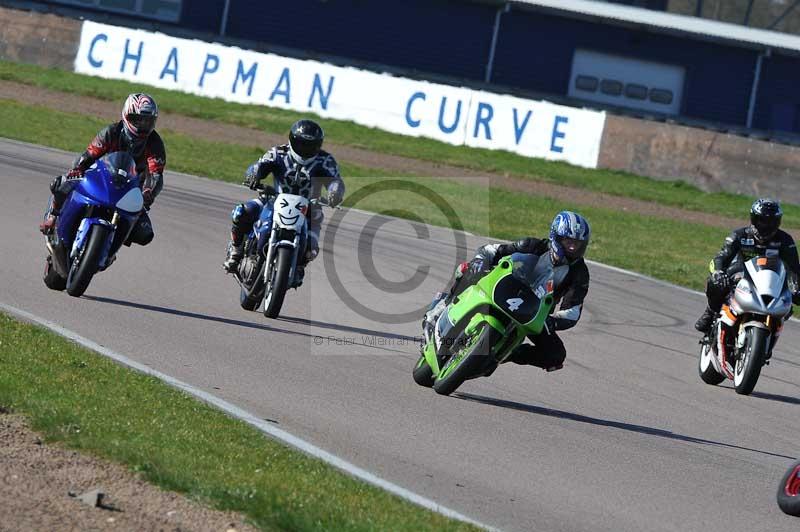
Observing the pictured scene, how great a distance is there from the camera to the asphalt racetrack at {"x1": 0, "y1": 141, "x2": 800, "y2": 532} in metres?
7.27

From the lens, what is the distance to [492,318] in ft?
28.9

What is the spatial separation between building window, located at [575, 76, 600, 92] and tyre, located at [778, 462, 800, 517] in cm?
3356

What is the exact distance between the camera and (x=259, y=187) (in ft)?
37.8

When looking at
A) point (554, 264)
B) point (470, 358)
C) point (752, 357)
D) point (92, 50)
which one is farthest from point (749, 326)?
point (92, 50)

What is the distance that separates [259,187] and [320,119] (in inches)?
688

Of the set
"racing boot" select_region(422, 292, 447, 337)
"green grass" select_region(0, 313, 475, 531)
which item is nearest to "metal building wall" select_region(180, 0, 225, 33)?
"racing boot" select_region(422, 292, 447, 337)

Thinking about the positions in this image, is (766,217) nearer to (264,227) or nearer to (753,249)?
(753,249)

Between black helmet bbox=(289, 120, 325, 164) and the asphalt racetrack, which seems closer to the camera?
the asphalt racetrack

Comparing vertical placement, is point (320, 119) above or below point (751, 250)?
above

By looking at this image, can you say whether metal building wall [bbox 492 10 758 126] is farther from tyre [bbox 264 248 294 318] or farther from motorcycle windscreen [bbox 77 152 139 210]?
motorcycle windscreen [bbox 77 152 139 210]

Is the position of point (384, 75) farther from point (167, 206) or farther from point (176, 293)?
point (176, 293)

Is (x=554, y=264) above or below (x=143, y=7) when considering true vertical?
below

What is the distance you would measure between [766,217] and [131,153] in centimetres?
529

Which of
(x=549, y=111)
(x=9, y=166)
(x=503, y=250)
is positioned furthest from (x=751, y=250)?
(x=549, y=111)
